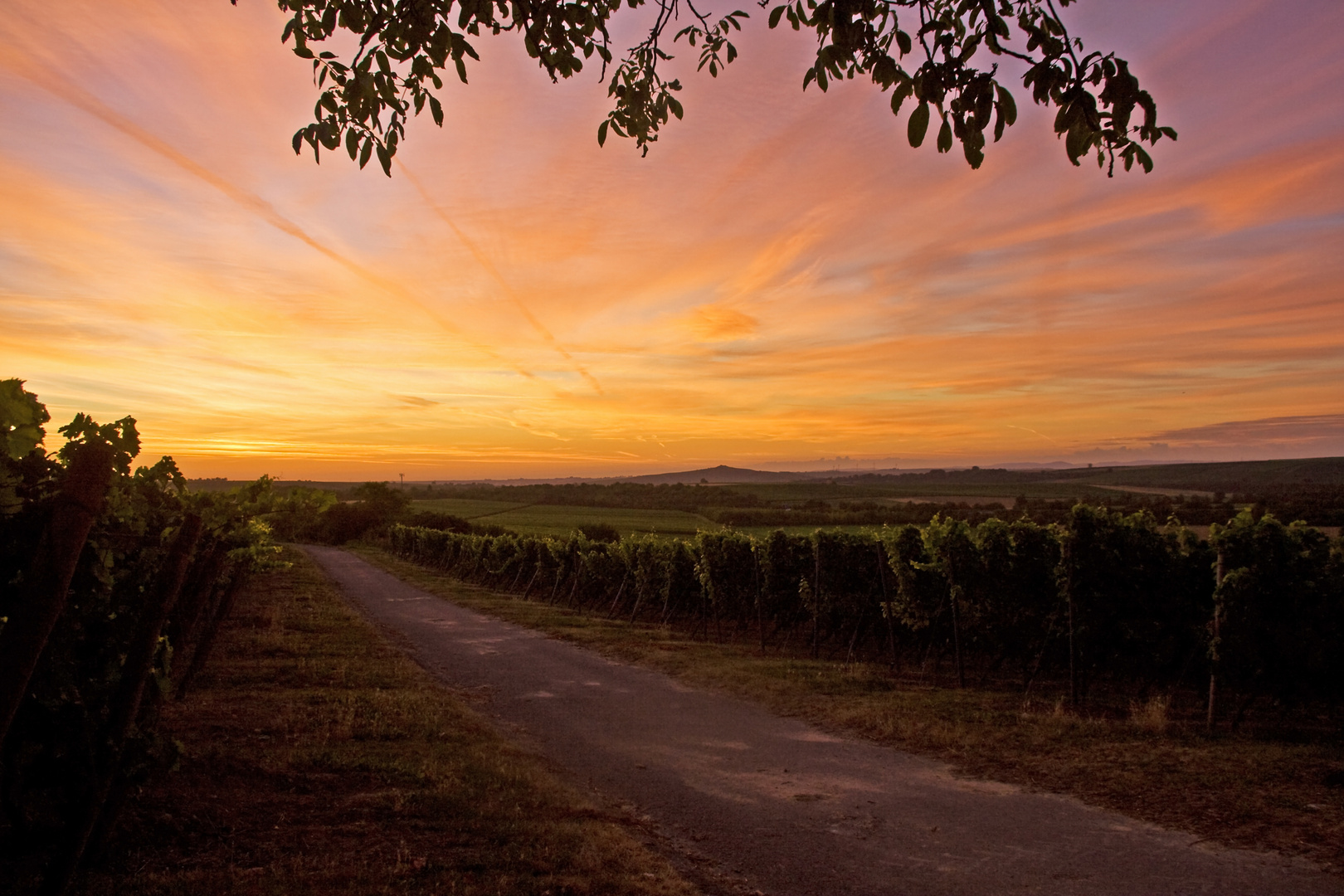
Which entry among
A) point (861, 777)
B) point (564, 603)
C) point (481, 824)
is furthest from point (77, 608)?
point (564, 603)

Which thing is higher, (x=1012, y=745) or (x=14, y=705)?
(x=14, y=705)

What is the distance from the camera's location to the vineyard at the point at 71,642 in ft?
11.7

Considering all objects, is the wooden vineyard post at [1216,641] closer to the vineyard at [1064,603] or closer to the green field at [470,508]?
the vineyard at [1064,603]

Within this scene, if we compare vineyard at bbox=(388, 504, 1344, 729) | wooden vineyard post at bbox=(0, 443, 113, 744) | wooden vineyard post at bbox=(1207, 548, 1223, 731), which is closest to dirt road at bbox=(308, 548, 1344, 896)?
wooden vineyard post at bbox=(0, 443, 113, 744)

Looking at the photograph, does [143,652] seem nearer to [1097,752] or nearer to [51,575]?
[51,575]

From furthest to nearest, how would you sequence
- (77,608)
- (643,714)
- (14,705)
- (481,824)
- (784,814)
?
(643,714) < (784,814) < (481,824) < (77,608) < (14,705)

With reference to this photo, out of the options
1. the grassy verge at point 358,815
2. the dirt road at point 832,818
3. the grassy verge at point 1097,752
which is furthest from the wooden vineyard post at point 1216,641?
the grassy verge at point 358,815

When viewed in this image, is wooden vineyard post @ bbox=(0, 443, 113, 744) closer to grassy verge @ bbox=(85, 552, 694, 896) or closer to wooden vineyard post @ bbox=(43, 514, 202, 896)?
wooden vineyard post @ bbox=(43, 514, 202, 896)

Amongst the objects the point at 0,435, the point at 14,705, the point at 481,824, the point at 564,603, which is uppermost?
the point at 0,435

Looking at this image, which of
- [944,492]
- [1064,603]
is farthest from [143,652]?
[944,492]

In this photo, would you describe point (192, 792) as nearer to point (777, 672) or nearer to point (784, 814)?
point (784, 814)

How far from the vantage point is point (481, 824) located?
5809 millimetres

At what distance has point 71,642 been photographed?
5074mm

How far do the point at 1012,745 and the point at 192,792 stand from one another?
771 centimetres
